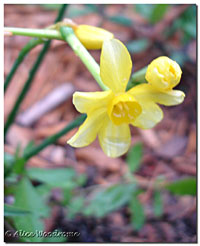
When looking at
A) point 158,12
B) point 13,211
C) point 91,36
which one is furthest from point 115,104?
point 158,12

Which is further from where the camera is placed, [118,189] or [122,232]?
[118,189]

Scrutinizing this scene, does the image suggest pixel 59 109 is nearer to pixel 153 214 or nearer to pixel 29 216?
pixel 153 214

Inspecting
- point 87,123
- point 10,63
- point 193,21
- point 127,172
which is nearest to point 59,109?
point 10,63

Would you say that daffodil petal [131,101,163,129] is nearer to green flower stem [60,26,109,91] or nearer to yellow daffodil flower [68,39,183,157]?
yellow daffodil flower [68,39,183,157]

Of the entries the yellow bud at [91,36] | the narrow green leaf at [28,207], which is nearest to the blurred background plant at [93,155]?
the narrow green leaf at [28,207]

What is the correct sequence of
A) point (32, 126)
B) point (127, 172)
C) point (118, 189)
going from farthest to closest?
1. point (32, 126)
2. point (127, 172)
3. point (118, 189)

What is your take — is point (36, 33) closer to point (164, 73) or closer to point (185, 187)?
point (164, 73)

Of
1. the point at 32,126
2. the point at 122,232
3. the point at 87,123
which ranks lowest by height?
the point at 122,232

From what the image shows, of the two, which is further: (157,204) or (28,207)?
(157,204)
